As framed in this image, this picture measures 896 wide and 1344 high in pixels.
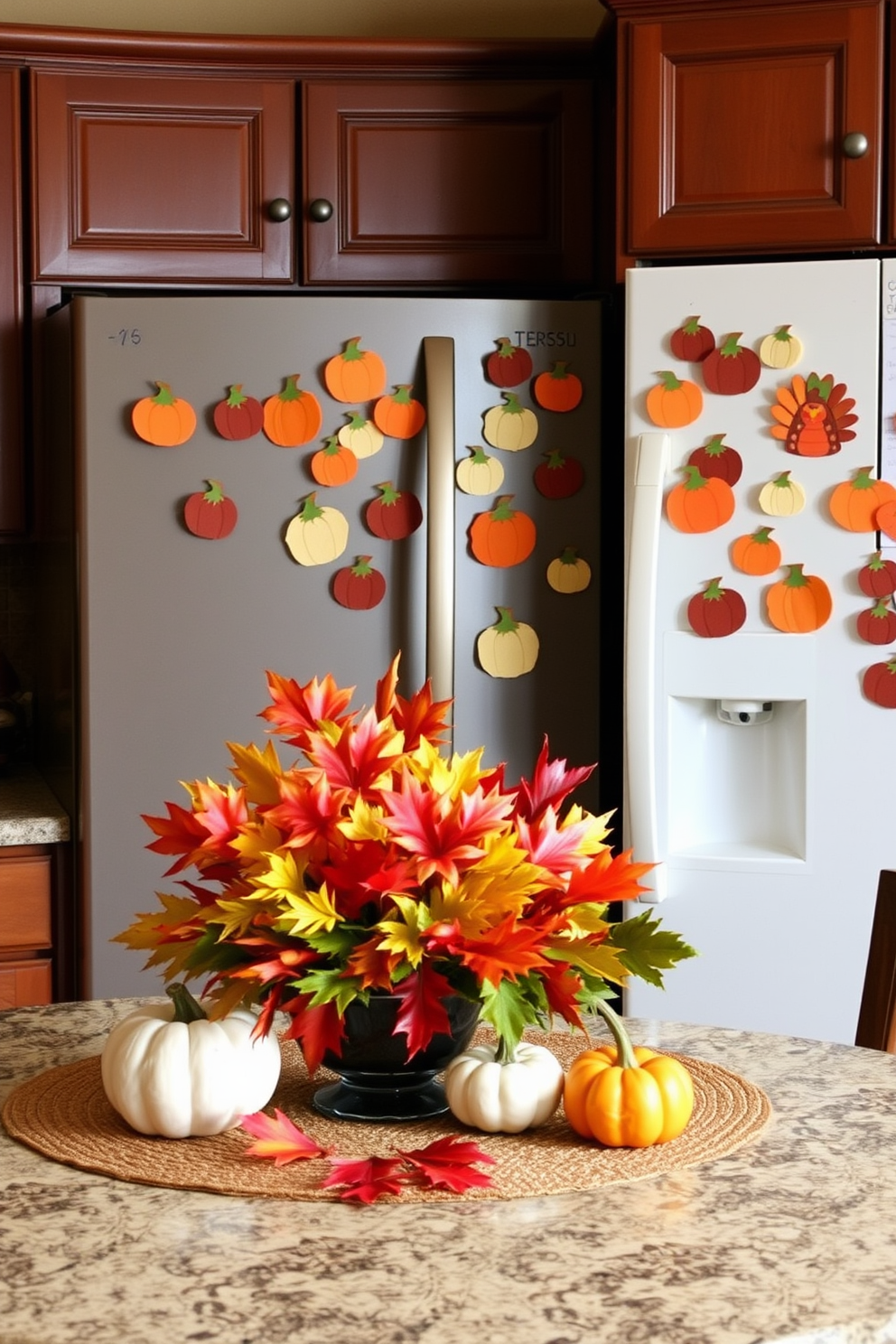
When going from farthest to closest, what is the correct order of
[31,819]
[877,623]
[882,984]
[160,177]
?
[160,177] < [31,819] < [877,623] < [882,984]

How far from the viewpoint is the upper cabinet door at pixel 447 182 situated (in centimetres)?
250

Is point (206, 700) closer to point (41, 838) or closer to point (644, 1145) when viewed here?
point (41, 838)

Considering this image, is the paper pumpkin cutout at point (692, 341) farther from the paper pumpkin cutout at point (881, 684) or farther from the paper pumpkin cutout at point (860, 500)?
the paper pumpkin cutout at point (881, 684)

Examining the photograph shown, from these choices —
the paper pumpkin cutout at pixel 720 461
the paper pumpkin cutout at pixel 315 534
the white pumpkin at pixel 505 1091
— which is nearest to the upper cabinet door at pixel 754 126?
the paper pumpkin cutout at pixel 720 461

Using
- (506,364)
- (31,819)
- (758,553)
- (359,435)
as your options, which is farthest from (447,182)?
(31,819)

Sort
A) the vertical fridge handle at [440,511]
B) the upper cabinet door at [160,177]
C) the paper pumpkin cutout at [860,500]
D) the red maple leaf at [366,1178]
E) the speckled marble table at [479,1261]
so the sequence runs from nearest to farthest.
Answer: the speckled marble table at [479,1261], the red maple leaf at [366,1178], the paper pumpkin cutout at [860,500], the vertical fridge handle at [440,511], the upper cabinet door at [160,177]

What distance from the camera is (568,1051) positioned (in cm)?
128

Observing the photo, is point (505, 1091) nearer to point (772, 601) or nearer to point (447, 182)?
point (772, 601)

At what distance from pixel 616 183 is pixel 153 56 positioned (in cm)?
81

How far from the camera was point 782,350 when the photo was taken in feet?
7.05

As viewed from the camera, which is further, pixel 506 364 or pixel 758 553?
pixel 506 364

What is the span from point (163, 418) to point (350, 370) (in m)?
0.30

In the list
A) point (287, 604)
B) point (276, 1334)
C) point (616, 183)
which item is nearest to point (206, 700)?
point (287, 604)

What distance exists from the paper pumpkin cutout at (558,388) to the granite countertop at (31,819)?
102cm
